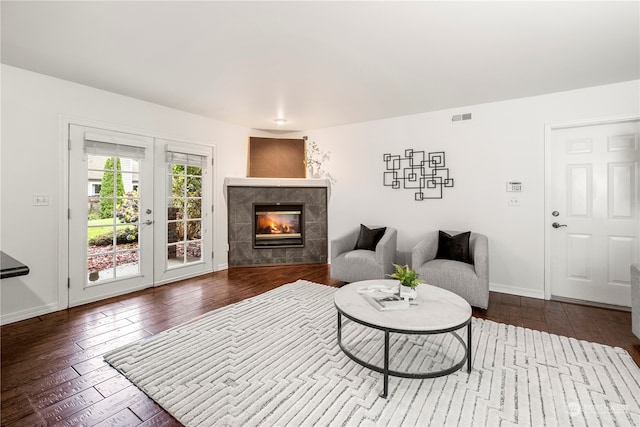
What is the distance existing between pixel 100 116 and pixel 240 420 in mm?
3655

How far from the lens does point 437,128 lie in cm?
434

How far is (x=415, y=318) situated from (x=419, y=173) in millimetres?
2962

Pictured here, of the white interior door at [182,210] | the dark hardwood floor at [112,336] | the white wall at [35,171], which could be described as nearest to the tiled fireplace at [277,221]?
the white interior door at [182,210]

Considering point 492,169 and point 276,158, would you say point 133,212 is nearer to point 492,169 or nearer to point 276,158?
point 276,158

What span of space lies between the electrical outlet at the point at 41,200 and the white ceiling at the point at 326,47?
125 centimetres

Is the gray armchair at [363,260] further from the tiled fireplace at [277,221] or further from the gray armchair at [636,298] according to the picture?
the gray armchair at [636,298]

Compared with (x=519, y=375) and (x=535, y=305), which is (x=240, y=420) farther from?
(x=535, y=305)

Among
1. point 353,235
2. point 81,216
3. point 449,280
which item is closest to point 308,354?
point 449,280

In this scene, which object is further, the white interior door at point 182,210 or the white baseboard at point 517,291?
the white interior door at point 182,210

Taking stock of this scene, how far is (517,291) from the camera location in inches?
151

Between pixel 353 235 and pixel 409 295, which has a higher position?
pixel 353 235

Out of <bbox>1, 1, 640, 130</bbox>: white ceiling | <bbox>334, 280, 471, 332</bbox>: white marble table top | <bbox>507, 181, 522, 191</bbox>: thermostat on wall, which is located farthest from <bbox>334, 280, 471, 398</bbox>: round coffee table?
<bbox>507, 181, 522, 191</bbox>: thermostat on wall

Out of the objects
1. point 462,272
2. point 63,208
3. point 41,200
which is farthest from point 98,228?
point 462,272

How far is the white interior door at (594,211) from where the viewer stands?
10.8ft
